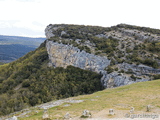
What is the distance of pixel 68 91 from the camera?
40250 millimetres

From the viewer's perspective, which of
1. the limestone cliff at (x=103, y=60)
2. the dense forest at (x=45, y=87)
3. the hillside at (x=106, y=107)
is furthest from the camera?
the limestone cliff at (x=103, y=60)

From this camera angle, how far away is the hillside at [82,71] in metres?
37.1

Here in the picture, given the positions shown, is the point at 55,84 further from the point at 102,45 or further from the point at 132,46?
the point at 132,46

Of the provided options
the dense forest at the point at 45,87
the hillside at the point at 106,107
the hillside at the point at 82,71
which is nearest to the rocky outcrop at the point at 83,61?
the hillside at the point at 82,71

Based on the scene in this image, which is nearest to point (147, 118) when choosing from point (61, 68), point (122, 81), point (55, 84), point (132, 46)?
point (122, 81)

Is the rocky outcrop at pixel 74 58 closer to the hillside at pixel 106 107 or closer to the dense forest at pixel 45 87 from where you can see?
the dense forest at pixel 45 87

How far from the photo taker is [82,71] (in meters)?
47.1

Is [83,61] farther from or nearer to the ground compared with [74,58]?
nearer to the ground

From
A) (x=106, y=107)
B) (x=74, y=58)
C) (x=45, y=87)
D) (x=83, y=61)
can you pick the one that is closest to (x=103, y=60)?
(x=83, y=61)

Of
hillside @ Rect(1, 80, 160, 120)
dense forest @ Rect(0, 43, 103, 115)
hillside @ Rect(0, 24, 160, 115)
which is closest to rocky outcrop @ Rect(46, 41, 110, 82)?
hillside @ Rect(0, 24, 160, 115)

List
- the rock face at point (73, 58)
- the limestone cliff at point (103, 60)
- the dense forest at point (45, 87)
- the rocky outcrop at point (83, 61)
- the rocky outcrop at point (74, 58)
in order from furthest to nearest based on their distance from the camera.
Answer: the rock face at point (73, 58) → the rocky outcrop at point (74, 58) → the limestone cliff at point (103, 60) → the rocky outcrop at point (83, 61) → the dense forest at point (45, 87)

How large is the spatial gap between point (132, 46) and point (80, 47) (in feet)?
68.9

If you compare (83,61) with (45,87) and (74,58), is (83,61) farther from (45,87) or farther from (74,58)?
(45,87)

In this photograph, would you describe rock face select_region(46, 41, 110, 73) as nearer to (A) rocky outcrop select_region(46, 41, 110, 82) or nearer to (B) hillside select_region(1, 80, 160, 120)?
(A) rocky outcrop select_region(46, 41, 110, 82)
